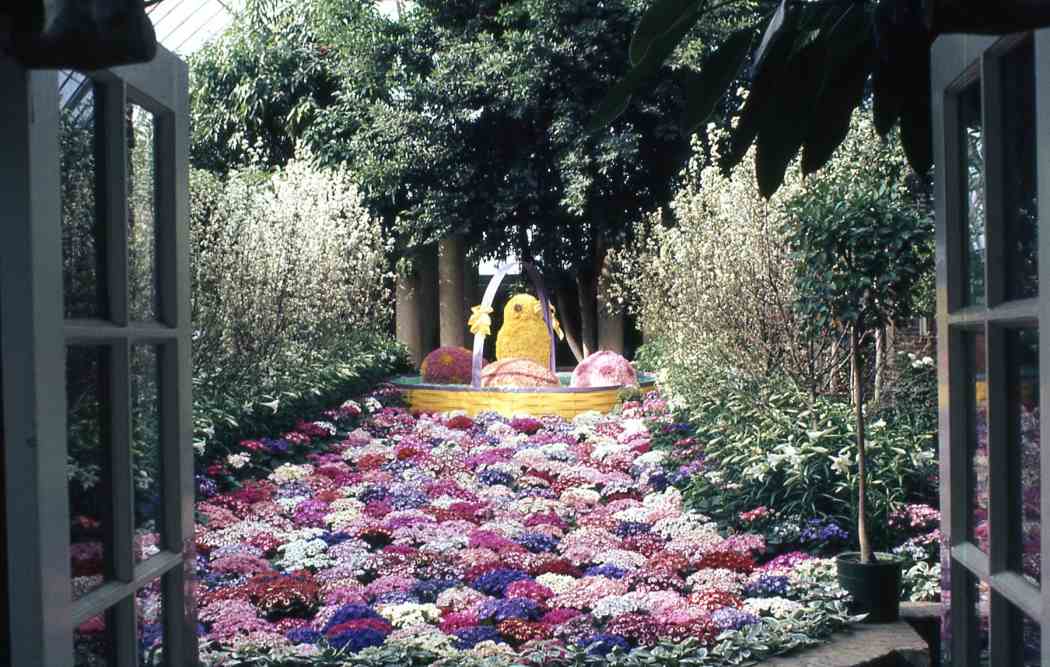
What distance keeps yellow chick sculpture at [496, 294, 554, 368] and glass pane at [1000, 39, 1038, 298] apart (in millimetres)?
10142

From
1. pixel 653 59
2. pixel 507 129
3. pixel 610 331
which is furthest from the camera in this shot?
pixel 610 331

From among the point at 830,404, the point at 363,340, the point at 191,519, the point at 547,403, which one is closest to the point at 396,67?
the point at 363,340

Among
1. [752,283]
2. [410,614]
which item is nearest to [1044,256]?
[410,614]

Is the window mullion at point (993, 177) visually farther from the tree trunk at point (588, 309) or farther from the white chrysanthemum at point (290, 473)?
the tree trunk at point (588, 309)

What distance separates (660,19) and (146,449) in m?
0.97

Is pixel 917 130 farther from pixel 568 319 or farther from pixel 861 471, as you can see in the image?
pixel 568 319

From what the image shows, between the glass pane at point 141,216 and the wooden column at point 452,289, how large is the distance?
11879 mm

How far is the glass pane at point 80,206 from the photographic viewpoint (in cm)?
120

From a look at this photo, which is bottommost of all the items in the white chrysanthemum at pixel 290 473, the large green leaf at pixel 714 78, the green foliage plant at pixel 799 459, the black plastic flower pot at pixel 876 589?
the black plastic flower pot at pixel 876 589

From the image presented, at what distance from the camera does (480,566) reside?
4621mm

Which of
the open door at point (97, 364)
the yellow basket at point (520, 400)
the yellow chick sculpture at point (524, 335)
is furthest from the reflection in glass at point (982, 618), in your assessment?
the yellow chick sculpture at point (524, 335)

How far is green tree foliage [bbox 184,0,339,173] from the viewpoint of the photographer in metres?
14.2

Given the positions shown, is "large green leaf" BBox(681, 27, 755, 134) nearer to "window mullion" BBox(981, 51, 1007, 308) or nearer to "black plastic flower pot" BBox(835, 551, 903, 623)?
"window mullion" BBox(981, 51, 1007, 308)

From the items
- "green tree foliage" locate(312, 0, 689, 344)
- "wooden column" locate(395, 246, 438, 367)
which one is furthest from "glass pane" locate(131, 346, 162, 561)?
"wooden column" locate(395, 246, 438, 367)
